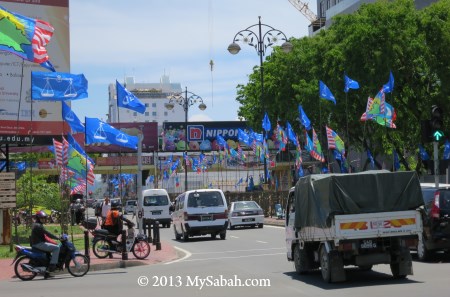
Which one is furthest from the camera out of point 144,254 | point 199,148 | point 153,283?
point 199,148

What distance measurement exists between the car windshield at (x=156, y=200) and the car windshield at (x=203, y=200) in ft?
51.6

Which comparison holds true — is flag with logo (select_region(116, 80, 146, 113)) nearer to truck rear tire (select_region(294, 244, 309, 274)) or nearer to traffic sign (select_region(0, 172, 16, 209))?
traffic sign (select_region(0, 172, 16, 209))

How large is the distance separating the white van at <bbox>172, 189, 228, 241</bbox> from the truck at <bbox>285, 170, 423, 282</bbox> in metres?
16.9

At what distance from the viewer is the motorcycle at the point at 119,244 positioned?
23625mm

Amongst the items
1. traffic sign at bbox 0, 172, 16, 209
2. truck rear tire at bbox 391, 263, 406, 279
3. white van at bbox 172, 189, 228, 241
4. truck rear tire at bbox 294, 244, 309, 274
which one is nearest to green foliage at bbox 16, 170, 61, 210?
white van at bbox 172, 189, 228, 241

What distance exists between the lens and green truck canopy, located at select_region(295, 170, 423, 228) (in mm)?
15656

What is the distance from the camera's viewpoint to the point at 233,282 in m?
16.8

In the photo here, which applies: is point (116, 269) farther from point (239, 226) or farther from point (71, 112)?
point (239, 226)

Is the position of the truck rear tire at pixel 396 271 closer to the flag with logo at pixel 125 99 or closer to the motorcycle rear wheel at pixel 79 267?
the motorcycle rear wheel at pixel 79 267

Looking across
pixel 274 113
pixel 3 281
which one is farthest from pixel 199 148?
pixel 3 281

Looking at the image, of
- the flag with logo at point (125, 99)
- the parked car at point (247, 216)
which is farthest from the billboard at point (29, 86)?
the parked car at point (247, 216)

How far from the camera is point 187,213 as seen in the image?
3316 centimetres

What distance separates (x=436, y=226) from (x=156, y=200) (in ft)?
103

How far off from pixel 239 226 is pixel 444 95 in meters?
13.2
